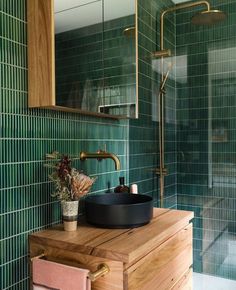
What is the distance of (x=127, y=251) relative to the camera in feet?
3.66

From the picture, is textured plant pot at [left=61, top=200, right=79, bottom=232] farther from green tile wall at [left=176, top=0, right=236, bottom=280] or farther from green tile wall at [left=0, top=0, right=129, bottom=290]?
green tile wall at [left=176, top=0, right=236, bottom=280]

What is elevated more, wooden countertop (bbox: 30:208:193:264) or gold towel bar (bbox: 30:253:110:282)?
wooden countertop (bbox: 30:208:193:264)

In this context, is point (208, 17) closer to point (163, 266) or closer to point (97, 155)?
point (97, 155)

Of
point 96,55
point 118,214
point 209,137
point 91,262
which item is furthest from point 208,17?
point 91,262

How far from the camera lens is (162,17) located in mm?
2547

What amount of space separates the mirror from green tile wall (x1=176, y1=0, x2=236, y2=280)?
95 centimetres

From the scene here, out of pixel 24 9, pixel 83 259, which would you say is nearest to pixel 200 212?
pixel 83 259

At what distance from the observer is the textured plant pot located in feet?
4.39

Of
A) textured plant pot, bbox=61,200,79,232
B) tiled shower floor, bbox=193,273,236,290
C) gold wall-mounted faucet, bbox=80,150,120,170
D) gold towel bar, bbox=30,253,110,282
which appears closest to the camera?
gold towel bar, bbox=30,253,110,282

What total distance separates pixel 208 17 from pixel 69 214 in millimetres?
1927

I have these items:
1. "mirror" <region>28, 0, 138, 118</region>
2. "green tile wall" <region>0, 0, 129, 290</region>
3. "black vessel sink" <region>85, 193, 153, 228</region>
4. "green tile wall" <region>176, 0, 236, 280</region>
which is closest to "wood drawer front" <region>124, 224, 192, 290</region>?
"black vessel sink" <region>85, 193, 153, 228</region>

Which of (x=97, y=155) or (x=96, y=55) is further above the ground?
(x=96, y=55)

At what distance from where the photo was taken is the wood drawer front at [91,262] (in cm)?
112

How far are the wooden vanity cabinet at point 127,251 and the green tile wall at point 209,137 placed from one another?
1.17 m
